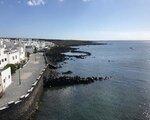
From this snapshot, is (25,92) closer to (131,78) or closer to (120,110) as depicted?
(120,110)

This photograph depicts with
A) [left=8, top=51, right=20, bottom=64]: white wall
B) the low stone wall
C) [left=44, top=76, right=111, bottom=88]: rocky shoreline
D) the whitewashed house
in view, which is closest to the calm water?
the low stone wall

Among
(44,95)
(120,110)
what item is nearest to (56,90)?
(44,95)

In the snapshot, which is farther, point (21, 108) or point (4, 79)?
point (4, 79)

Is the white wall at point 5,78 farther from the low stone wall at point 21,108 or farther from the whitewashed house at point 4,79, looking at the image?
the low stone wall at point 21,108

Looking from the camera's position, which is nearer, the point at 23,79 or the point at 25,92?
the point at 25,92

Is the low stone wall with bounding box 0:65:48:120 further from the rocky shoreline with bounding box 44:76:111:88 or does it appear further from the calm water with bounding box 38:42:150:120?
the rocky shoreline with bounding box 44:76:111:88

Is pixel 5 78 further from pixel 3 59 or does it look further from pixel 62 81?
pixel 62 81

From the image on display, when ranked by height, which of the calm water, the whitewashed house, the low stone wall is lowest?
the calm water

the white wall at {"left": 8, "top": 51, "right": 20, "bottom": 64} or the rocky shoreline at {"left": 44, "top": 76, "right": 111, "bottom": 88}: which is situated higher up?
the white wall at {"left": 8, "top": 51, "right": 20, "bottom": 64}

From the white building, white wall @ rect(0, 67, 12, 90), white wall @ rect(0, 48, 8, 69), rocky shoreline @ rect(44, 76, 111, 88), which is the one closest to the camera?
the white building

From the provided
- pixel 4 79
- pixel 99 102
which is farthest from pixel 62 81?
pixel 4 79

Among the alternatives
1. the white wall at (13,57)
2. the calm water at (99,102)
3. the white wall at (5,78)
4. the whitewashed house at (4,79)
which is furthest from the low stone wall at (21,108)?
the white wall at (13,57)
